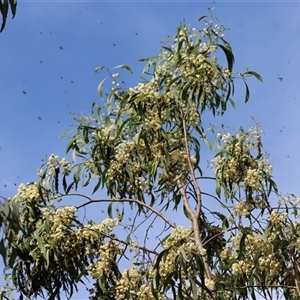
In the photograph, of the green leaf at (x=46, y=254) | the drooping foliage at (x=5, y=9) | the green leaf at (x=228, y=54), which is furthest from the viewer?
→ the green leaf at (x=228, y=54)

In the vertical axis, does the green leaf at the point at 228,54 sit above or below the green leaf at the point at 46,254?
above

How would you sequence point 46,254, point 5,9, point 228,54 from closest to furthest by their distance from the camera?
A: point 5,9, point 46,254, point 228,54

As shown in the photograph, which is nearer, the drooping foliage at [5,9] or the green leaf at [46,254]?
the drooping foliage at [5,9]

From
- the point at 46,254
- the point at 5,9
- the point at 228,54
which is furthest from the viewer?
the point at 228,54

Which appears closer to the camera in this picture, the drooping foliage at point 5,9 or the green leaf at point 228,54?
the drooping foliage at point 5,9

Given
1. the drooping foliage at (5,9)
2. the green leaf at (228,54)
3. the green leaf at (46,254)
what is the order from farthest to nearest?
the green leaf at (228,54) → the green leaf at (46,254) → the drooping foliage at (5,9)

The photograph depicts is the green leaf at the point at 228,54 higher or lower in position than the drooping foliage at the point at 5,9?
higher

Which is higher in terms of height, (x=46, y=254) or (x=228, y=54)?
(x=228, y=54)

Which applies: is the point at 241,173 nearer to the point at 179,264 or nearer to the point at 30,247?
the point at 179,264

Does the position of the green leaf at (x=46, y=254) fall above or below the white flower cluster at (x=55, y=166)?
below

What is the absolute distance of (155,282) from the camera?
3.17m

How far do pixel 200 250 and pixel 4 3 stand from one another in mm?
1426

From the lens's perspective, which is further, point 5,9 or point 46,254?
point 46,254

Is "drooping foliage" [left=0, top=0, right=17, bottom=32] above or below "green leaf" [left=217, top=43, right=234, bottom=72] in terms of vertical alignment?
below
